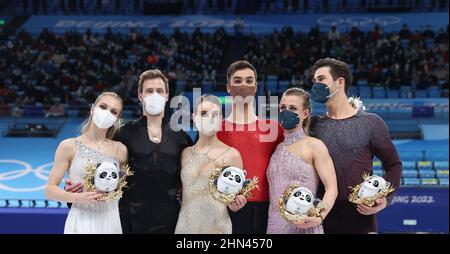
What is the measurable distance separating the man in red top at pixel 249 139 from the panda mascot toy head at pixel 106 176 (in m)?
0.87

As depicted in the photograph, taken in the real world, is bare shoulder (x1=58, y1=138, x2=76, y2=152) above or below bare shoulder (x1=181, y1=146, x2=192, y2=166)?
above

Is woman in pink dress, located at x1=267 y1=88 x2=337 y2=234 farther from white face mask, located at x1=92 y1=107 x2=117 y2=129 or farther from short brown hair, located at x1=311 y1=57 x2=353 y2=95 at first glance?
white face mask, located at x1=92 y1=107 x2=117 y2=129

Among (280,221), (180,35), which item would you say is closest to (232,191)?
(280,221)

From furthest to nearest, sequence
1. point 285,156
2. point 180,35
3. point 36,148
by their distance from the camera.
A: point 180,35 → point 36,148 → point 285,156

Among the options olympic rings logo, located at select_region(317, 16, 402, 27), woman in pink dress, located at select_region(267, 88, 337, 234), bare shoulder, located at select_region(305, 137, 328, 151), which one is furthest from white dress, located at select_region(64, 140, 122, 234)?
olympic rings logo, located at select_region(317, 16, 402, 27)

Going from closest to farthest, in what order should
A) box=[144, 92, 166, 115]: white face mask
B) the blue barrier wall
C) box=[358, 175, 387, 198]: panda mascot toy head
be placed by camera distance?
box=[358, 175, 387, 198]: panda mascot toy head < box=[144, 92, 166, 115]: white face mask < the blue barrier wall

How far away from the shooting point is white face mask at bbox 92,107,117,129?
4547mm

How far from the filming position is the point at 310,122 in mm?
4848

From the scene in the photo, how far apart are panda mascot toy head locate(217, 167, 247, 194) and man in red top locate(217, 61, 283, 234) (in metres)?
0.44

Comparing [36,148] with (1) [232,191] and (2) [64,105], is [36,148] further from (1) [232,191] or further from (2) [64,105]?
(1) [232,191]

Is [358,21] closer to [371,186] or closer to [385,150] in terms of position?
[385,150]

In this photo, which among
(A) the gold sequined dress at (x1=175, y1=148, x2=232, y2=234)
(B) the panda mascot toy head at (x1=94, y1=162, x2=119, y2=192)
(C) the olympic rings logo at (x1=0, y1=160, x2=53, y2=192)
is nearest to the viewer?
(B) the panda mascot toy head at (x1=94, y1=162, x2=119, y2=192)

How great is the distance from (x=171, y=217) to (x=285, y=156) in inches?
38.0

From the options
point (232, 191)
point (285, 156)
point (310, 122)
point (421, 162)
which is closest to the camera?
point (232, 191)
